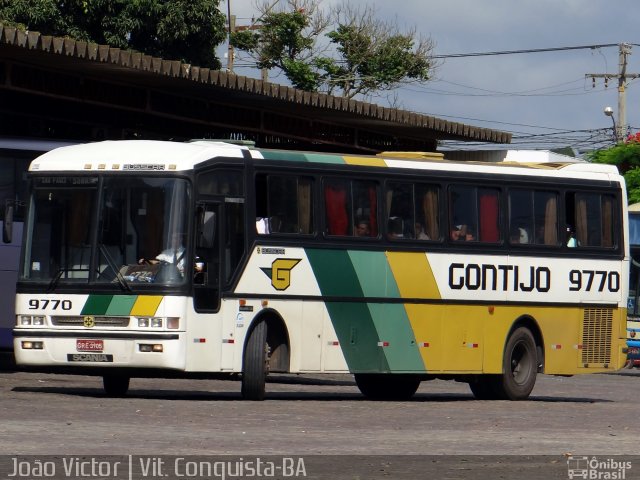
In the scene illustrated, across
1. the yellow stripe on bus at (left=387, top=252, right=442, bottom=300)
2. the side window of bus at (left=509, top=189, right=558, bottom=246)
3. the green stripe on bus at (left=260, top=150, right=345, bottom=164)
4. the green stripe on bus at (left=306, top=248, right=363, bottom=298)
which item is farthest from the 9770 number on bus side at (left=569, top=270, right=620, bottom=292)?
the green stripe on bus at (left=260, top=150, right=345, bottom=164)

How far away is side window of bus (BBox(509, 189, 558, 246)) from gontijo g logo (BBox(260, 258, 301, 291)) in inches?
144

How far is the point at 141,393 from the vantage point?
20734 mm

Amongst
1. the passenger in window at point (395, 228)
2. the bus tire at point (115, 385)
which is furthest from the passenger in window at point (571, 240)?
the bus tire at point (115, 385)

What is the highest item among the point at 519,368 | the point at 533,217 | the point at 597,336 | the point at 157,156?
the point at 157,156

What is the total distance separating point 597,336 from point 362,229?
4.42 m

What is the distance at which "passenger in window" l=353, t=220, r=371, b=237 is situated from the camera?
19891mm

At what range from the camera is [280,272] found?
19.0m

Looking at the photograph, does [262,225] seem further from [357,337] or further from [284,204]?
[357,337]

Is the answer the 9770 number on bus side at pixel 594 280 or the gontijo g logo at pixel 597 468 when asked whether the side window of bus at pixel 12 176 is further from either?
the gontijo g logo at pixel 597 468

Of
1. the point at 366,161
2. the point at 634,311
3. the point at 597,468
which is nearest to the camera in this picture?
the point at 597,468

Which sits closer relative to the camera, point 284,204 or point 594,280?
point 284,204

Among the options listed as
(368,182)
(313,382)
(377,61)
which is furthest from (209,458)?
(377,61)

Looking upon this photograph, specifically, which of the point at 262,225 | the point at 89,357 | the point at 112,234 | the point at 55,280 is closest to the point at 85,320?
the point at 89,357

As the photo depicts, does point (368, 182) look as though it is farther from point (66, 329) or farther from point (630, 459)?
point (630, 459)
